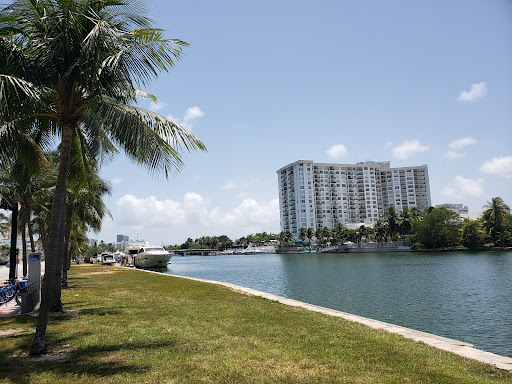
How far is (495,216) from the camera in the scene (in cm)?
8738

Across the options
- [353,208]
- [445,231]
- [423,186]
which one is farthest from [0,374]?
[423,186]

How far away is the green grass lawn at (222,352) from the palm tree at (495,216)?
9050cm

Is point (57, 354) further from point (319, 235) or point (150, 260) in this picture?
point (319, 235)

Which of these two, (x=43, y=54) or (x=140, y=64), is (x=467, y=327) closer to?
(x=140, y=64)

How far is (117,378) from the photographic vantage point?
20.7ft

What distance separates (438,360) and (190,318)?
727cm

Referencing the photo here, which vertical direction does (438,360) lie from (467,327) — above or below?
above

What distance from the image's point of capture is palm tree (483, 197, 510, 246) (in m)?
86.4

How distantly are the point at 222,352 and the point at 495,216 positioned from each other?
97.0 m

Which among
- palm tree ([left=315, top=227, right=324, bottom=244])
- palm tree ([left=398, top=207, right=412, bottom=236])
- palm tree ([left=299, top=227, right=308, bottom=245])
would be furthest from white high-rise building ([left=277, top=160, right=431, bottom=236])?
palm tree ([left=398, top=207, right=412, bottom=236])

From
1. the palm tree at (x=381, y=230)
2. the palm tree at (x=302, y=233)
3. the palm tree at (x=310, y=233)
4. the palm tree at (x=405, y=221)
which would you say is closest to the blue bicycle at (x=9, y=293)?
the palm tree at (x=405, y=221)

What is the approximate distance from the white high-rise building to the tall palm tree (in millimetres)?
165271

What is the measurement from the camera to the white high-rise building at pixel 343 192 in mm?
174875

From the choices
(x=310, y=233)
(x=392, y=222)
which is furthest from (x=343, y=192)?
(x=392, y=222)
